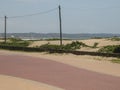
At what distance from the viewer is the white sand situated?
1380 cm

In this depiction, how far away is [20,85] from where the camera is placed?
1441cm

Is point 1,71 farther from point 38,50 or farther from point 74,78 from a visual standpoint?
point 38,50

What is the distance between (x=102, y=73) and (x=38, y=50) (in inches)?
684

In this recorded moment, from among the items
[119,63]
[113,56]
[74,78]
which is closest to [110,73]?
[74,78]

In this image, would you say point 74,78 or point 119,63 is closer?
point 74,78

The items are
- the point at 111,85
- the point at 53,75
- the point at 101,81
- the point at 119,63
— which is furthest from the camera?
the point at 119,63

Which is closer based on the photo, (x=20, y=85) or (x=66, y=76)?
(x=20, y=85)

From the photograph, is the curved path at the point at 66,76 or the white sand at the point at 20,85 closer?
the white sand at the point at 20,85

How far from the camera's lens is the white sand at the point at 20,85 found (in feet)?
45.3

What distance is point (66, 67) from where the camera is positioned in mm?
20672

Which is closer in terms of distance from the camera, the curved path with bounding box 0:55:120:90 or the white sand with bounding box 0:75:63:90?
the white sand with bounding box 0:75:63:90
